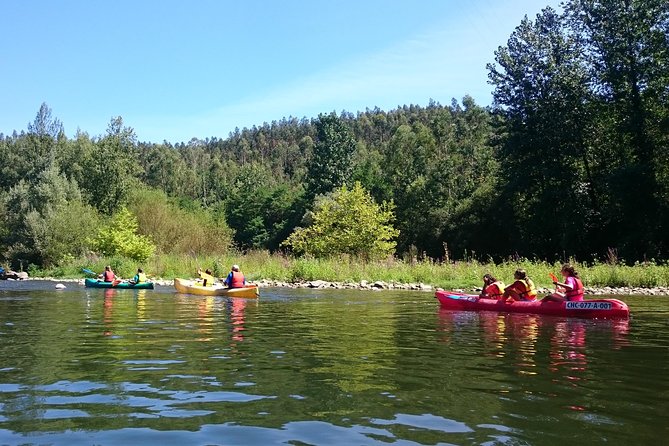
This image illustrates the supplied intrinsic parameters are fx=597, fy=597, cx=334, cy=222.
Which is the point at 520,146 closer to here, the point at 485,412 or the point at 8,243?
the point at 485,412

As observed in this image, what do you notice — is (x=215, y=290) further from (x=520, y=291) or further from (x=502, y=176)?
(x=502, y=176)

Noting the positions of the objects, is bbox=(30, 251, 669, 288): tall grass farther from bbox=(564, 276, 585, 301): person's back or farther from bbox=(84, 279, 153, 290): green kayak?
bbox=(564, 276, 585, 301): person's back

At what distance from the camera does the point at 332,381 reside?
21.7ft

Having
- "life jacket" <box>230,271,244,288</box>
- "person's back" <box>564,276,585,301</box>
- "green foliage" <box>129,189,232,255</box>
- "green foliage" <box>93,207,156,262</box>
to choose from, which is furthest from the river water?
"green foliage" <box>129,189,232,255</box>

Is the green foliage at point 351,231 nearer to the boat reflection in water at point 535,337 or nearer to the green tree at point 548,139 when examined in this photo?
the green tree at point 548,139

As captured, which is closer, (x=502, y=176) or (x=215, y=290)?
(x=215, y=290)

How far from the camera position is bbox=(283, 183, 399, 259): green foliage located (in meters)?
35.6

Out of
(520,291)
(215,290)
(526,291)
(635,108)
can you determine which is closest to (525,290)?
(526,291)

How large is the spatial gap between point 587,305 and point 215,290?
11.9m

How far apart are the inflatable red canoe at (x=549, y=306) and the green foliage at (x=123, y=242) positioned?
81.7 feet

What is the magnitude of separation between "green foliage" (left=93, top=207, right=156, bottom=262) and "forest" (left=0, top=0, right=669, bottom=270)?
12 centimetres

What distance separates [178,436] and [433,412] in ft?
7.26

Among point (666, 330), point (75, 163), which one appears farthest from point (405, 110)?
point (666, 330)

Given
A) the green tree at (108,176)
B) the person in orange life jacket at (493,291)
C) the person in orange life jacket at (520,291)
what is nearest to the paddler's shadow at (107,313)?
the person in orange life jacket at (493,291)
